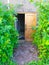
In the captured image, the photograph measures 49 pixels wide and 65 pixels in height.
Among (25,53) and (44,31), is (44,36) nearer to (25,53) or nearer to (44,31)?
(44,31)

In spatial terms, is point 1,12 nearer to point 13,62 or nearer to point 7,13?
point 7,13

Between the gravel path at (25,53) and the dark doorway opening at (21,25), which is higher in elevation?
the dark doorway opening at (21,25)

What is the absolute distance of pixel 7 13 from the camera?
8.70 meters

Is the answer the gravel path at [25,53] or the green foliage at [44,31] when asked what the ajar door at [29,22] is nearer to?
the gravel path at [25,53]

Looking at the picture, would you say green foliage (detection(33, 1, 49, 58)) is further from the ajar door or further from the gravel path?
the ajar door

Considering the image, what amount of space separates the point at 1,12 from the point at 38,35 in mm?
2075

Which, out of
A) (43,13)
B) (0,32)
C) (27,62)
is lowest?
(27,62)

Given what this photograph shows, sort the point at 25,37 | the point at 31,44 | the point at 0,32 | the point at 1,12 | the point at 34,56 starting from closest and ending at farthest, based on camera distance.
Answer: the point at 0,32 < the point at 1,12 < the point at 34,56 < the point at 31,44 < the point at 25,37

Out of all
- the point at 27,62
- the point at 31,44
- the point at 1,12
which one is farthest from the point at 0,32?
the point at 31,44

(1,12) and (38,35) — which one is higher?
(1,12)

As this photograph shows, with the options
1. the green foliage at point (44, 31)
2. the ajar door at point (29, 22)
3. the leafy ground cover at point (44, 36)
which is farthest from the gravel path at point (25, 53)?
the ajar door at point (29, 22)

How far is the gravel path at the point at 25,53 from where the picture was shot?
354 inches

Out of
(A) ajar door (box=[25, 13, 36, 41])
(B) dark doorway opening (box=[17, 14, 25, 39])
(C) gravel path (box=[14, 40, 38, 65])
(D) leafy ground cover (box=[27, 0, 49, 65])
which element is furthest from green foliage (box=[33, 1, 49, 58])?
(B) dark doorway opening (box=[17, 14, 25, 39])

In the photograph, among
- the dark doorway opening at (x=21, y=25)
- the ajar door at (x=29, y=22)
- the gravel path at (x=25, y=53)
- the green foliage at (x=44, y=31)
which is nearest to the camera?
the green foliage at (x=44, y=31)
